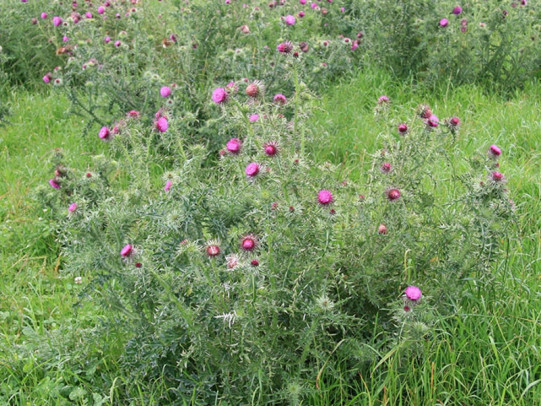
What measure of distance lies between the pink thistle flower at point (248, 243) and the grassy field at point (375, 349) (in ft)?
2.01

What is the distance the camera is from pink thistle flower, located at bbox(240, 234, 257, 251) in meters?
1.81

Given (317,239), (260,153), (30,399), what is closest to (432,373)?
(317,239)

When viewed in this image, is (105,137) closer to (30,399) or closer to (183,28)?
(30,399)

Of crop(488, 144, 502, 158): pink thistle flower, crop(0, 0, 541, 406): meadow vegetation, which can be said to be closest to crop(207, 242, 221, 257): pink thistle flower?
crop(0, 0, 541, 406): meadow vegetation

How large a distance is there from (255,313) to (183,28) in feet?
10.6

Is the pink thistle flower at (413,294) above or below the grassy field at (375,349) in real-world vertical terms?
above

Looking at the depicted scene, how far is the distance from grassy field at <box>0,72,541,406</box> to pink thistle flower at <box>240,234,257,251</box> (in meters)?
0.61

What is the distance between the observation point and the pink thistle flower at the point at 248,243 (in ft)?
5.94

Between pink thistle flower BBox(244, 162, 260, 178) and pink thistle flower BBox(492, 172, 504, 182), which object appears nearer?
pink thistle flower BBox(244, 162, 260, 178)

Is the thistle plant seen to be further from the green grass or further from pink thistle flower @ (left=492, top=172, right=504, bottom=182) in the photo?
the green grass

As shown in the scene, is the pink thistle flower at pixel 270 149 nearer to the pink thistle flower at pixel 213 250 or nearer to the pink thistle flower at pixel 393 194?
the pink thistle flower at pixel 213 250

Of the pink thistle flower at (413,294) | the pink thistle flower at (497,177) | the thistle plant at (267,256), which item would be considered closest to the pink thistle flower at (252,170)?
the thistle plant at (267,256)

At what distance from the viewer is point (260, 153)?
6.26ft

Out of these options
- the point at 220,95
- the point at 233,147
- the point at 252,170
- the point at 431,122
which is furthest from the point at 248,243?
the point at 431,122
